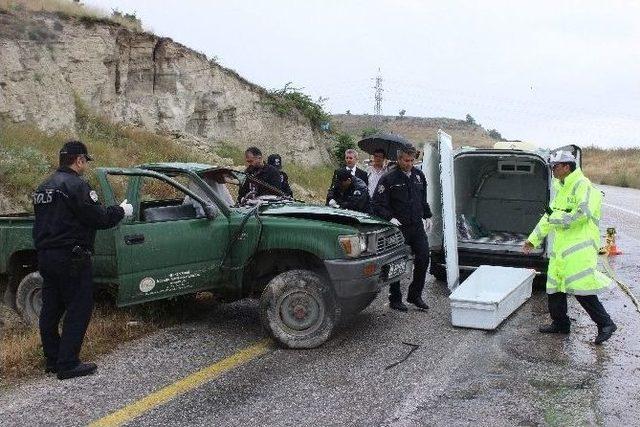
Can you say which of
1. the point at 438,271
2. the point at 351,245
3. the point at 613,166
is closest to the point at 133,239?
the point at 351,245

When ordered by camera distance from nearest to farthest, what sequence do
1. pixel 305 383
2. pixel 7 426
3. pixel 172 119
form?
pixel 7 426 < pixel 305 383 < pixel 172 119

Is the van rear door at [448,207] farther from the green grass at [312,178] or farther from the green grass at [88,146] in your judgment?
the green grass at [312,178]

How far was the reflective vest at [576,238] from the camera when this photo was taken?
5.86 metres

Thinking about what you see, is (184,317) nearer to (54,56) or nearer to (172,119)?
(54,56)

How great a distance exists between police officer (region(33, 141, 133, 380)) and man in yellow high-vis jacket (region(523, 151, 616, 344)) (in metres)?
3.96

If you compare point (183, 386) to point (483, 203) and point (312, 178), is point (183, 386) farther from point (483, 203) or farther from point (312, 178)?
point (312, 178)

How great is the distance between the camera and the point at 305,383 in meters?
4.86

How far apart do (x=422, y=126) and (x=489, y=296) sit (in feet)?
263

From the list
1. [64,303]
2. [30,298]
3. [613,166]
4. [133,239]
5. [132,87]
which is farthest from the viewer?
[613,166]

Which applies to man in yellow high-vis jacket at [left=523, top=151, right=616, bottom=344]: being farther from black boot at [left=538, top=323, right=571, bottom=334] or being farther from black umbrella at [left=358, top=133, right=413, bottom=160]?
black umbrella at [left=358, top=133, right=413, bottom=160]

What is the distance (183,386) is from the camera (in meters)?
4.78

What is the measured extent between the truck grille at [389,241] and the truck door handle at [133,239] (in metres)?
2.18

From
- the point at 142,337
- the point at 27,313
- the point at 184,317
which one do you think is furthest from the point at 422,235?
the point at 27,313

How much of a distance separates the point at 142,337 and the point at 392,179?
10.4 feet
